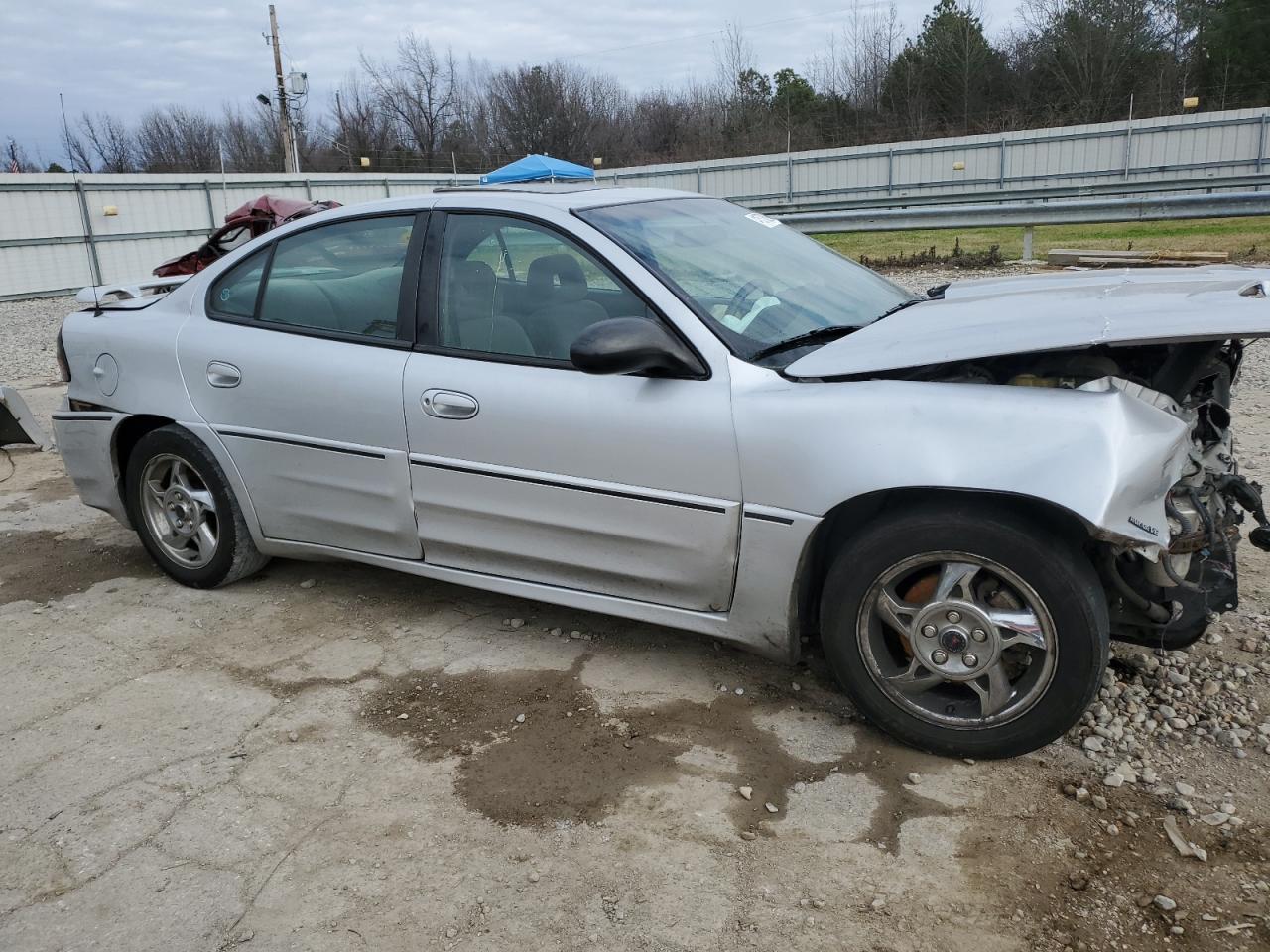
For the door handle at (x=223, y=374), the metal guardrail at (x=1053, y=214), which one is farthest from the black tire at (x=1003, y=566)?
the metal guardrail at (x=1053, y=214)

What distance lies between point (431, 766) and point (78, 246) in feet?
70.6

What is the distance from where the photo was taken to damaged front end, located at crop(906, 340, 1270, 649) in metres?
2.90

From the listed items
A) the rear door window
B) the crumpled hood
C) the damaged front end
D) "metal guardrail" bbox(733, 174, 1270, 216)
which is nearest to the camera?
the crumpled hood

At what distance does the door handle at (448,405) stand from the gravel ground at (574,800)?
0.92 metres

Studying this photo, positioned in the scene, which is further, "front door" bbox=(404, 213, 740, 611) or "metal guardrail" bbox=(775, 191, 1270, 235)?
"metal guardrail" bbox=(775, 191, 1270, 235)

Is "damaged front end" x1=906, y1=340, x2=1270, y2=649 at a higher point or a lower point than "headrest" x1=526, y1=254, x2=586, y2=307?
lower

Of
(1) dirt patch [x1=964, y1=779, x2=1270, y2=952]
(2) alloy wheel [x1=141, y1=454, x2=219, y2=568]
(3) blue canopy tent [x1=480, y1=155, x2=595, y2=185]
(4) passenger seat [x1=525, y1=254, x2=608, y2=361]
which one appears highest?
(3) blue canopy tent [x1=480, y1=155, x2=595, y2=185]

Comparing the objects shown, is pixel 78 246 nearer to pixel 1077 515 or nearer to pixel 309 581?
pixel 309 581

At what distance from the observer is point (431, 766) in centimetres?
311

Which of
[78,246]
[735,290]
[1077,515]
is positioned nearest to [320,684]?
[735,290]

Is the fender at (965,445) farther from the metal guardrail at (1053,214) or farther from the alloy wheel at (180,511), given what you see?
the metal guardrail at (1053,214)

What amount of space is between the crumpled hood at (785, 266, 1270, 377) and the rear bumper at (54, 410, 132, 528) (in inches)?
123

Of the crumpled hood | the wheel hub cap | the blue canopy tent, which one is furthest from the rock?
the blue canopy tent

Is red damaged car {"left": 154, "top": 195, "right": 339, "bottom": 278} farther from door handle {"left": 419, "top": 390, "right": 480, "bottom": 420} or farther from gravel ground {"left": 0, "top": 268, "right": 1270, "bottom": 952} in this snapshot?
door handle {"left": 419, "top": 390, "right": 480, "bottom": 420}
